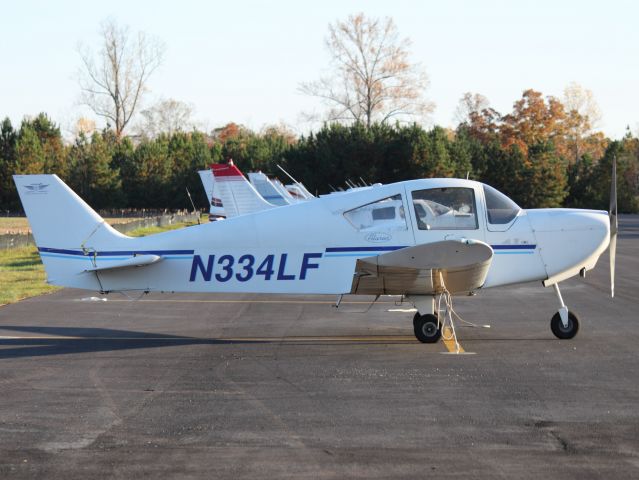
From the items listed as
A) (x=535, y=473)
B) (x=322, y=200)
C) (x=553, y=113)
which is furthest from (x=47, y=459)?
(x=553, y=113)

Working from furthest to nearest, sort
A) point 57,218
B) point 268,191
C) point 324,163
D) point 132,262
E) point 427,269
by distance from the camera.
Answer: point 324,163, point 268,191, point 57,218, point 132,262, point 427,269

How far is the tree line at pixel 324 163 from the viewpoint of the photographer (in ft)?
218

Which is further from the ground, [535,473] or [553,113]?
[553,113]

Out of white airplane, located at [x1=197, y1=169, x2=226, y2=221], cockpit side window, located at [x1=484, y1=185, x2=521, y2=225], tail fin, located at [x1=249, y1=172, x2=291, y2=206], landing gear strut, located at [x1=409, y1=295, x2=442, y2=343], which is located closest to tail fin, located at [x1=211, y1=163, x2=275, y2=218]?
white airplane, located at [x1=197, y1=169, x2=226, y2=221]

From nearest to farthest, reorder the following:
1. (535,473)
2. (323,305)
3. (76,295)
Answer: (535,473) < (323,305) < (76,295)

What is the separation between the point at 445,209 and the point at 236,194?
57.0 ft

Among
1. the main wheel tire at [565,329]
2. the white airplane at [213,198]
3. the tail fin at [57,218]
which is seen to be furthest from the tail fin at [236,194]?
the main wheel tire at [565,329]

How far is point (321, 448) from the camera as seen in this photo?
6.97m

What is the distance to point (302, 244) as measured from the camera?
12055 millimetres

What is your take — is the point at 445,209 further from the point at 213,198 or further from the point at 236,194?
the point at 213,198

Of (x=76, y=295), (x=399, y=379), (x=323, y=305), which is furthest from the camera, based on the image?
(x=76, y=295)

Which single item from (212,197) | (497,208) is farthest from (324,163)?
(497,208)

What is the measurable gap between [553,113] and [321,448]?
95.6 metres

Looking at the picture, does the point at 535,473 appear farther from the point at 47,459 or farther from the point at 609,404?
the point at 47,459
